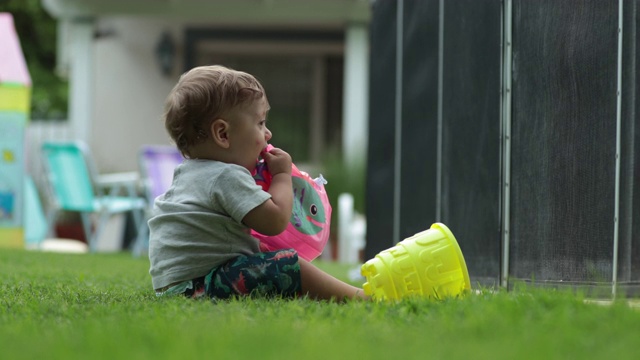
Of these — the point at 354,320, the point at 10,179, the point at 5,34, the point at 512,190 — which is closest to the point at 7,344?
the point at 354,320

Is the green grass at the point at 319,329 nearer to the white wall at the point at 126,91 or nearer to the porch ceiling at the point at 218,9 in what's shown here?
the porch ceiling at the point at 218,9

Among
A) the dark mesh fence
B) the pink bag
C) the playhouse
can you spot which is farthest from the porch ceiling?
the pink bag

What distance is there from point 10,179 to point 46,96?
12.9m

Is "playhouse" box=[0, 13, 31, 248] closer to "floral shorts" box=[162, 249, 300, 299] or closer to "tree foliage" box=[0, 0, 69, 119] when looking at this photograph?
"floral shorts" box=[162, 249, 300, 299]

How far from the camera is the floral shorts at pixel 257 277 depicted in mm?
3174

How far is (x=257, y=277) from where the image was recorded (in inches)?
125

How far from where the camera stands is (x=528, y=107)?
3902mm

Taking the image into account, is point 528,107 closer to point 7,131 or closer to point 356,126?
point 7,131

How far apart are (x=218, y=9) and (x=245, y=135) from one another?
968 centimetres

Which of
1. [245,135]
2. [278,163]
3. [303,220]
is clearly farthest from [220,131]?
[303,220]

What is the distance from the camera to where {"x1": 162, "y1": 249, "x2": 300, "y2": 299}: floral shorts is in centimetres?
317

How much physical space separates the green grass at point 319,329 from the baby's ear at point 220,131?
575 mm

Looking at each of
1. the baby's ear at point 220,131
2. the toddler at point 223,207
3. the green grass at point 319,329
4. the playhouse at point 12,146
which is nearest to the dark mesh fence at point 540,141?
the green grass at point 319,329

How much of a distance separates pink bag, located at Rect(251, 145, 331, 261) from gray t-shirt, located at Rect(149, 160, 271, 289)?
161 mm
